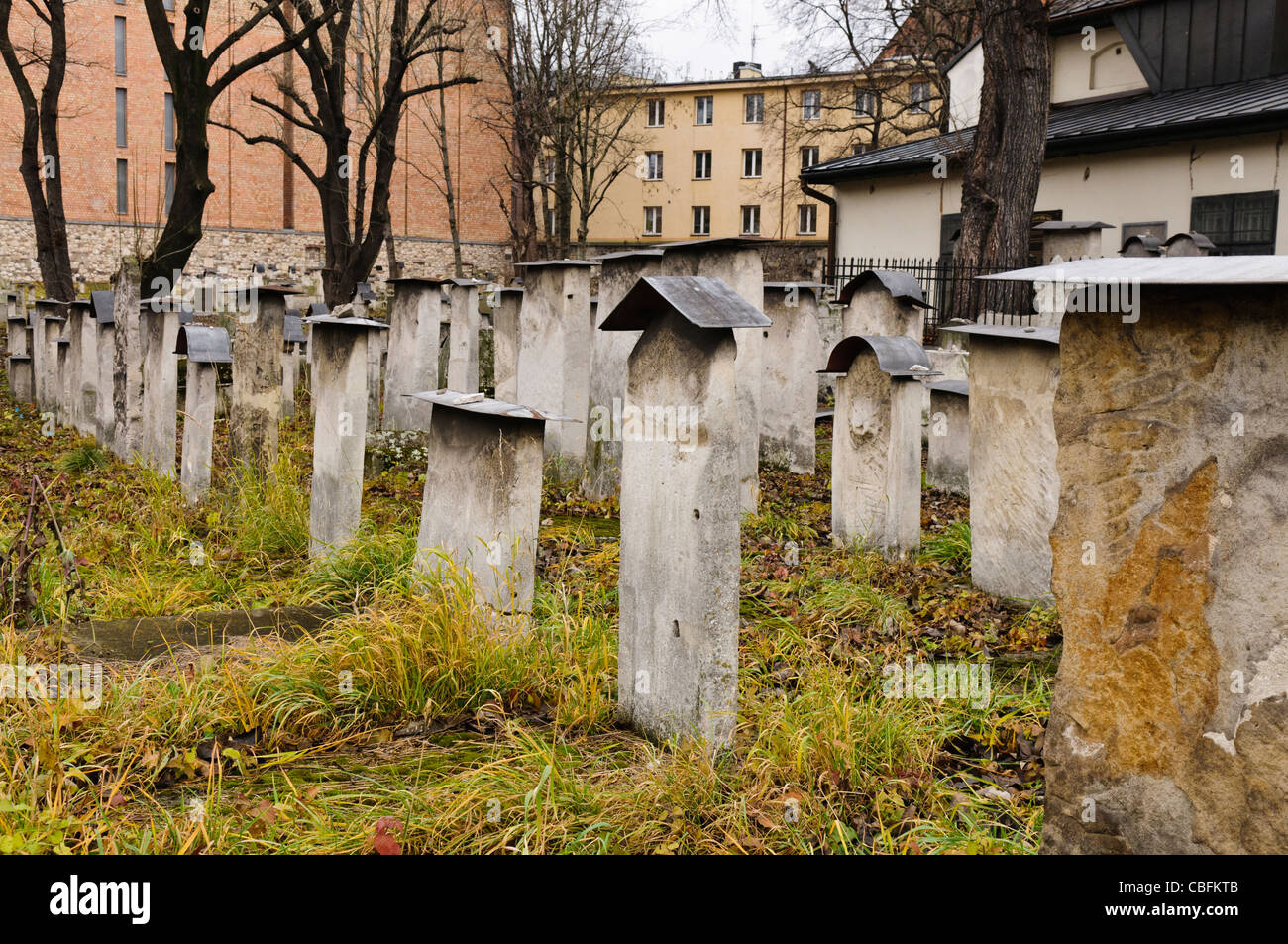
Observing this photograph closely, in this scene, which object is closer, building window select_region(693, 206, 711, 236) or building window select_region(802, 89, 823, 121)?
building window select_region(802, 89, 823, 121)

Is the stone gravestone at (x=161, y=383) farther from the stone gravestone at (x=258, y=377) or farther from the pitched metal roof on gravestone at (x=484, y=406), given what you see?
the pitched metal roof on gravestone at (x=484, y=406)

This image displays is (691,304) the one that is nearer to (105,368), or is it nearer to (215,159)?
(105,368)

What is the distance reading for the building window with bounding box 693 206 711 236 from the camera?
4594cm

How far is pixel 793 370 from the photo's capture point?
33.8 feet

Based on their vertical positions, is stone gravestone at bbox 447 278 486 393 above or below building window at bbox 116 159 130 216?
below

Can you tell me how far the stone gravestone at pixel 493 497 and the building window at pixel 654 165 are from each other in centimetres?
4253

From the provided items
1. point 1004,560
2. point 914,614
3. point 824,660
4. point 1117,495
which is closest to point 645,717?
point 824,660

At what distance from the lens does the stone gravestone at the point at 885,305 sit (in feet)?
30.1

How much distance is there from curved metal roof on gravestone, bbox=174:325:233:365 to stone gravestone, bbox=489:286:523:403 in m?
2.55

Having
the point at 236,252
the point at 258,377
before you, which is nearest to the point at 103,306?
the point at 258,377

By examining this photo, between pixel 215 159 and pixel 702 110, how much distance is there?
62.1 ft

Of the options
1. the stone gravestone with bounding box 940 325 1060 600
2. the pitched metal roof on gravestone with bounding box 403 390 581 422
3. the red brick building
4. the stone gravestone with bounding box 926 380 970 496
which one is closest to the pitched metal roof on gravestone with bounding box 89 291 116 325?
the pitched metal roof on gravestone with bounding box 403 390 581 422

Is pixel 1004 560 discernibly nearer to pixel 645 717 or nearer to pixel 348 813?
pixel 645 717

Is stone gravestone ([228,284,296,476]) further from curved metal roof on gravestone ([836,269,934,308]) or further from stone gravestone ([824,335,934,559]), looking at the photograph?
curved metal roof on gravestone ([836,269,934,308])
